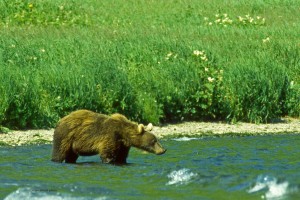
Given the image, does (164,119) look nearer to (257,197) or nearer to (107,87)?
(107,87)

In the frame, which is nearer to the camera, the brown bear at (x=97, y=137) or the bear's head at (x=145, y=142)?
the brown bear at (x=97, y=137)

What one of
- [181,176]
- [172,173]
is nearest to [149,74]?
[172,173]

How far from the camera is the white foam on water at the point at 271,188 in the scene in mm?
11016

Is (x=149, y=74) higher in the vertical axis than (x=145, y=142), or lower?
lower

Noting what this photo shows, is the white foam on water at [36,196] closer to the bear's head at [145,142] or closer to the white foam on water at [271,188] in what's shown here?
the white foam on water at [271,188]

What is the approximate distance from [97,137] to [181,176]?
6.03 ft

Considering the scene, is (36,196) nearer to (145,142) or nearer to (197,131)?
(145,142)

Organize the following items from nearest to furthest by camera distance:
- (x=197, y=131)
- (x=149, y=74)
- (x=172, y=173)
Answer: (x=172, y=173) → (x=197, y=131) → (x=149, y=74)

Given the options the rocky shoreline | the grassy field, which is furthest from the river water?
the grassy field

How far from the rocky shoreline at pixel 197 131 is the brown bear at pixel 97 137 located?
2.33m

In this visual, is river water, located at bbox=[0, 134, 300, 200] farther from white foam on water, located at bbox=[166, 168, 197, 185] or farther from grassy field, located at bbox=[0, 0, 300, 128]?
grassy field, located at bbox=[0, 0, 300, 128]

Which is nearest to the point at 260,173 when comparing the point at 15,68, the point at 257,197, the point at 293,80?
the point at 257,197

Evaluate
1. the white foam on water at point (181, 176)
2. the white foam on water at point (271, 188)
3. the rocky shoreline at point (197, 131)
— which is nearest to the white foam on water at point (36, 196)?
the white foam on water at point (181, 176)

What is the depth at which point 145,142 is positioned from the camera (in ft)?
47.1
